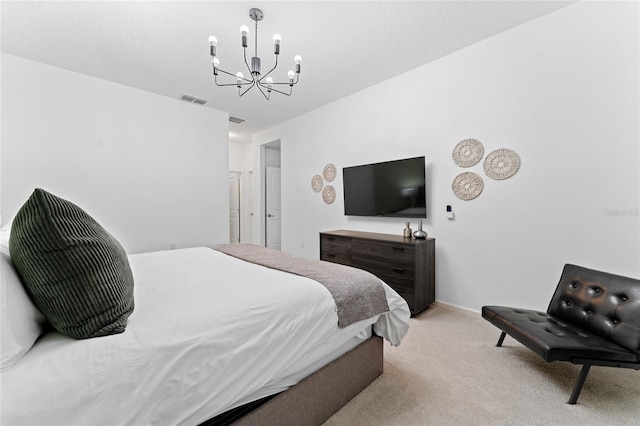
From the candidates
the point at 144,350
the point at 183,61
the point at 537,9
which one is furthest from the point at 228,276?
the point at 537,9

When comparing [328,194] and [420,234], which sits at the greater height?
[328,194]

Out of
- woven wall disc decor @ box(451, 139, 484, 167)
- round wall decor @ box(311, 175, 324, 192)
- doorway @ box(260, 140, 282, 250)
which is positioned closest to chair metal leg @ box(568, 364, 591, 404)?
woven wall disc decor @ box(451, 139, 484, 167)

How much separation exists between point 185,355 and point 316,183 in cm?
406

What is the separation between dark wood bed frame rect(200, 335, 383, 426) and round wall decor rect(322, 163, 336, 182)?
309 cm

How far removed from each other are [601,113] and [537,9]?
1085 millimetres

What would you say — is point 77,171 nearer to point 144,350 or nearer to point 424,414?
point 144,350

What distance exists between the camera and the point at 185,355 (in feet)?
3.05

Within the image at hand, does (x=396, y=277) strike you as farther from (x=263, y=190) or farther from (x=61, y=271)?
(x=263, y=190)

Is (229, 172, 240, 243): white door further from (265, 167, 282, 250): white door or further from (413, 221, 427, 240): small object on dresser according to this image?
(413, 221, 427, 240): small object on dresser

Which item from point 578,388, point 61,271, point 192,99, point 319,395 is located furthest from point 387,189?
point 192,99

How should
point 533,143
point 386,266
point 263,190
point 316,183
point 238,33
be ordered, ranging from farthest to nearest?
1. point 263,190
2. point 316,183
3. point 386,266
4. point 238,33
5. point 533,143

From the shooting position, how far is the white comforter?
74 cm

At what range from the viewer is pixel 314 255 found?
501cm

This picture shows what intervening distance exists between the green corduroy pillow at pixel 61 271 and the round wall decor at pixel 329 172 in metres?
3.76
